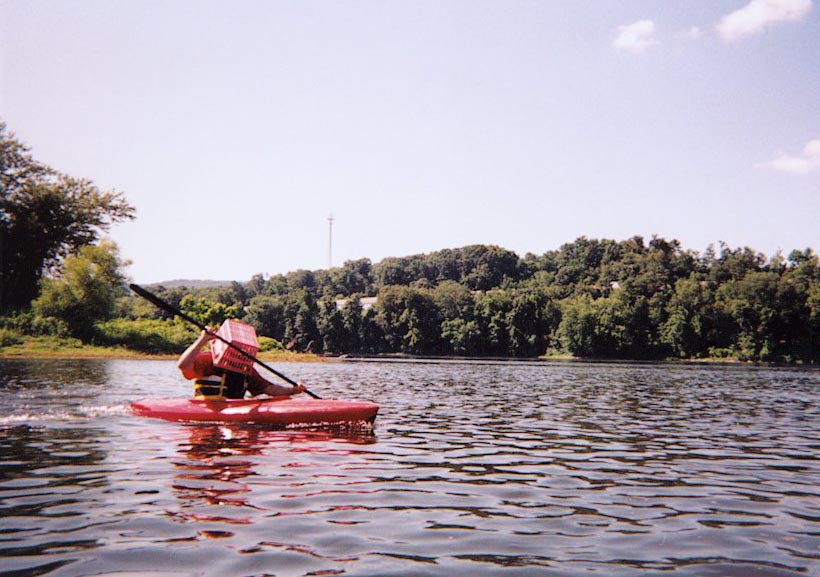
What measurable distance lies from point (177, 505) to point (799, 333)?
315 feet

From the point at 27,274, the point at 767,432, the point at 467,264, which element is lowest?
the point at 767,432

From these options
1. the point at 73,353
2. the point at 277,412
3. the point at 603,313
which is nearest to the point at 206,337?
the point at 277,412

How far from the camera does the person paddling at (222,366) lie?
12406mm

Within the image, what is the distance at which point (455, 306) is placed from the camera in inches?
4675

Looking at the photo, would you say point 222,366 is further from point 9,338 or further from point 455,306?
point 455,306

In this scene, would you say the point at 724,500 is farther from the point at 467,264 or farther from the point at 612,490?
the point at 467,264

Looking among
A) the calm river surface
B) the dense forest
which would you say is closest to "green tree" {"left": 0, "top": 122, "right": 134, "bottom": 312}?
the dense forest

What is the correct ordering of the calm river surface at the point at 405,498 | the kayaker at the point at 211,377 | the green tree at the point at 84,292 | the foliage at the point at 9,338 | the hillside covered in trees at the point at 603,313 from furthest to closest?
the hillside covered in trees at the point at 603,313 → the green tree at the point at 84,292 → the foliage at the point at 9,338 → the kayaker at the point at 211,377 → the calm river surface at the point at 405,498

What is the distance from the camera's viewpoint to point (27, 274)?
53500mm

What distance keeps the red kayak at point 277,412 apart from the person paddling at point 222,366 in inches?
14.4

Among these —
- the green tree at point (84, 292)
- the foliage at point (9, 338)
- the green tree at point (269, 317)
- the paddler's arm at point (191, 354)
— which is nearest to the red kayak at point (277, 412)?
the paddler's arm at point (191, 354)

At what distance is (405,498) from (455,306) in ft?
368

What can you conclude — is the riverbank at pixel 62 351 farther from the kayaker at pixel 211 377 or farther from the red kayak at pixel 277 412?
the red kayak at pixel 277 412

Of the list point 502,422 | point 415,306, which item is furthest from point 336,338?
point 502,422
